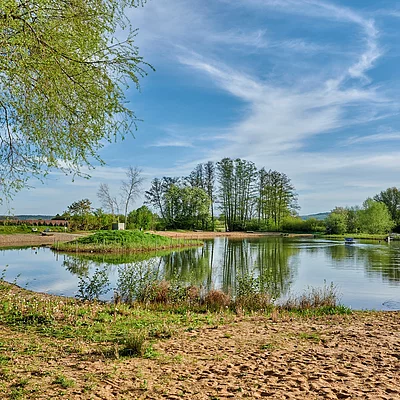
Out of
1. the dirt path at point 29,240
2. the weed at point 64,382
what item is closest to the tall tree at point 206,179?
the dirt path at point 29,240

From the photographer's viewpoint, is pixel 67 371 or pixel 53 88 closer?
pixel 67 371

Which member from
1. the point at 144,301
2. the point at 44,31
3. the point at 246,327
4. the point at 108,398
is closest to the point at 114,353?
the point at 108,398

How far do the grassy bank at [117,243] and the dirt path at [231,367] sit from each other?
23192 millimetres

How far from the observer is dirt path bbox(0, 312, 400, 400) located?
3869mm

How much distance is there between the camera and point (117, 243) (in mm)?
30328

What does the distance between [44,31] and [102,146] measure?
5.85 feet

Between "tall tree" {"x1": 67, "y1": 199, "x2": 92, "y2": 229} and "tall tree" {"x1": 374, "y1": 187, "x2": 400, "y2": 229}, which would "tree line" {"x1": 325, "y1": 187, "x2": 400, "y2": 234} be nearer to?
"tall tree" {"x1": 374, "y1": 187, "x2": 400, "y2": 229}

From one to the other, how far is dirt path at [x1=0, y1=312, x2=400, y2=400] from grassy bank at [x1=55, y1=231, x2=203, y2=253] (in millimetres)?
23192

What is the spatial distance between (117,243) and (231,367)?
87.4ft

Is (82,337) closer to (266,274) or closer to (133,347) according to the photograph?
(133,347)

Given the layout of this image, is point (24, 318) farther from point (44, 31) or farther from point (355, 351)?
point (355, 351)

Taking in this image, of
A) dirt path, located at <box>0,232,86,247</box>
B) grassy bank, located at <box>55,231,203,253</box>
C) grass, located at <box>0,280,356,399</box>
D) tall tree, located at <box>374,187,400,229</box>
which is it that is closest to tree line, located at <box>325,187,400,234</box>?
tall tree, located at <box>374,187,400,229</box>

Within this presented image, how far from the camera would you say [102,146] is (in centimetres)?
602

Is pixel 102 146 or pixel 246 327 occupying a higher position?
pixel 102 146
